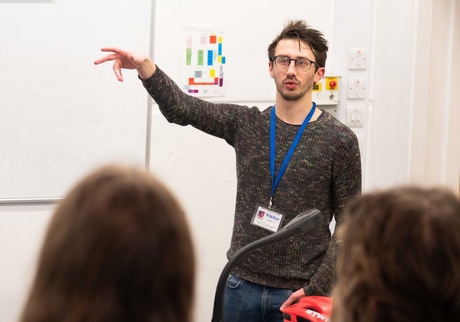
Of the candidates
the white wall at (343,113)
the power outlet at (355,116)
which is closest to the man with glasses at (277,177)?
the white wall at (343,113)

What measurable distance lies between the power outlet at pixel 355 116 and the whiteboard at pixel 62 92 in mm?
1159

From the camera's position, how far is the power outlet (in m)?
4.38

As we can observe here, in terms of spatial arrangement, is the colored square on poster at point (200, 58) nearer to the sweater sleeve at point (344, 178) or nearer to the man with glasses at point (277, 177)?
the man with glasses at point (277, 177)

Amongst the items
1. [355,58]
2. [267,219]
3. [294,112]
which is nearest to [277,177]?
[267,219]

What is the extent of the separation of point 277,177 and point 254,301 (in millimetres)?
478

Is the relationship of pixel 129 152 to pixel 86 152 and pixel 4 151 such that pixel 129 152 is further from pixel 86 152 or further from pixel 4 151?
pixel 4 151

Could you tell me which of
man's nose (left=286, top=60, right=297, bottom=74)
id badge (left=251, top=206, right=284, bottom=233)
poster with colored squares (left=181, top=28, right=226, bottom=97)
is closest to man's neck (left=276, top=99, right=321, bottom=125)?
man's nose (left=286, top=60, right=297, bottom=74)

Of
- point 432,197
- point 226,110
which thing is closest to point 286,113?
point 226,110

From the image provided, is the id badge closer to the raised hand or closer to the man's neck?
the man's neck

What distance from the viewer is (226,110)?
10.3ft

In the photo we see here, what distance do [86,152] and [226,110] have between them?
1.02m

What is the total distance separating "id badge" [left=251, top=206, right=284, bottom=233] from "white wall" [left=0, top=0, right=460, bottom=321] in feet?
3.59

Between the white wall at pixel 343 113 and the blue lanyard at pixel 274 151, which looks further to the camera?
the white wall at pixel 343 113

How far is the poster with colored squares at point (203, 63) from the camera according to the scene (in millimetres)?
4055
